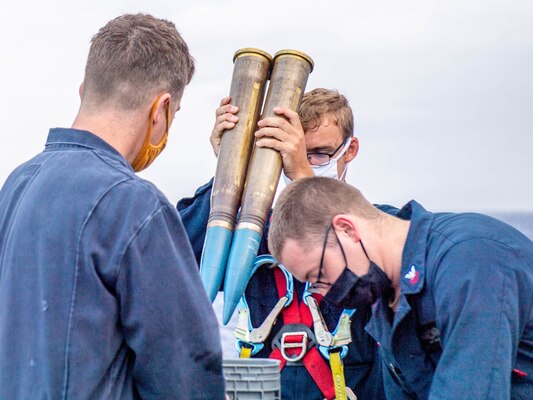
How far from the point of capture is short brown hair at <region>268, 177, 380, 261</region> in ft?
13.4

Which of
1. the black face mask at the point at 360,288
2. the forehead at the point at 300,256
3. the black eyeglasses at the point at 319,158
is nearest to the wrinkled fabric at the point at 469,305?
the black face mask at the point at 360,288

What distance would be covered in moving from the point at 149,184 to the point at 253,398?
1392 mm

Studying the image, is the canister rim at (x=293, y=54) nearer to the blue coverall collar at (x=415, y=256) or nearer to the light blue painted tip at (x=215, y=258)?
the light blue painted tip at (x=215, y=258)

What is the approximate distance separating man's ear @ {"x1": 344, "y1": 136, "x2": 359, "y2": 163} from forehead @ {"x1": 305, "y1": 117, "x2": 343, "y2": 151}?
128 mm

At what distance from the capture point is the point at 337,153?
5781 mm

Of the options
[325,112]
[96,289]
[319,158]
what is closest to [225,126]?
[319,158]

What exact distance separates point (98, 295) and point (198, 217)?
2764 mm

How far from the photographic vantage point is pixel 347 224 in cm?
405

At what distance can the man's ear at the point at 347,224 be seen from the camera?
4.04 meters

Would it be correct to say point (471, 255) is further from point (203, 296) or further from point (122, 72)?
point (122, 72)

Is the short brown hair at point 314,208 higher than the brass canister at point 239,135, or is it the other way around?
the brass canister at point 239,135

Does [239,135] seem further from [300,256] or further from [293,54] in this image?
[300,256]

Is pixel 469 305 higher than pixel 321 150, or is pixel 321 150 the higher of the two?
pixel 321 150

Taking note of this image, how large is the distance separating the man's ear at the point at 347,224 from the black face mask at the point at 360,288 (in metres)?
0.17
